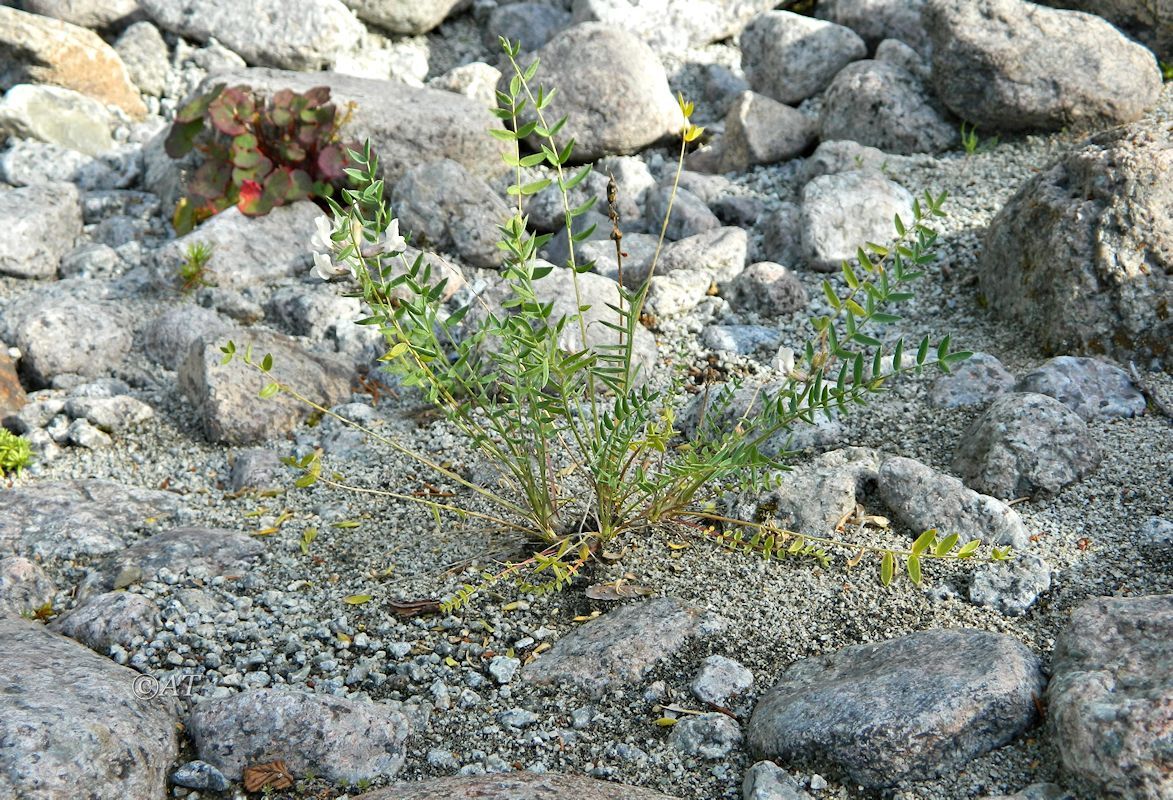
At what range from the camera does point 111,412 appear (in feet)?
14.8

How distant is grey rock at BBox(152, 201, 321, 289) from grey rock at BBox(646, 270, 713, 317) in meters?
1.83

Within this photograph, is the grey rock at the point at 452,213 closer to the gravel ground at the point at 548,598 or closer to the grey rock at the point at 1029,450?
the gravel ground at the point at 548,598

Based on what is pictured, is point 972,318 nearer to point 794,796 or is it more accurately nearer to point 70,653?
point 794,796

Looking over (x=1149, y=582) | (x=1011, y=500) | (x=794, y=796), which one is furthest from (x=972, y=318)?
(x=794, y=796)

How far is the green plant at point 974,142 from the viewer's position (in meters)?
5.94

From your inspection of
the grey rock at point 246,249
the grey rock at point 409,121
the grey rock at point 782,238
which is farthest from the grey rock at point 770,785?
the grey rock at point 409,121

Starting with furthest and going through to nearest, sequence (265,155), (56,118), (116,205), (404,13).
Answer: (404,13) → (56,118) → (116,205) → (265,155)

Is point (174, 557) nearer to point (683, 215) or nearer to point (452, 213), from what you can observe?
point (452, 213)

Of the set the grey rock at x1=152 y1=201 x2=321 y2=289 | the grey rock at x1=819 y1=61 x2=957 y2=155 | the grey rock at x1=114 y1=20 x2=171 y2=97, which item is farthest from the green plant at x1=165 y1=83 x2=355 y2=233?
the grey rock at x1=819 y1=61 x2=957 y2=155

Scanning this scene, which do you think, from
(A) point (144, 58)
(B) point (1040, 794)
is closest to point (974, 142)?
(B) point (1040, 794)

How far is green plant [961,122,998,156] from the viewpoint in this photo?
5938mm

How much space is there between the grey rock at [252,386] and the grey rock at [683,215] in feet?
6.66

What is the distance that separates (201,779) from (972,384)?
3.10m

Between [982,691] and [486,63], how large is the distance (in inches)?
256
